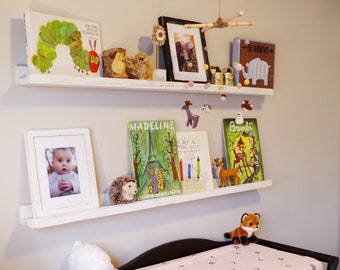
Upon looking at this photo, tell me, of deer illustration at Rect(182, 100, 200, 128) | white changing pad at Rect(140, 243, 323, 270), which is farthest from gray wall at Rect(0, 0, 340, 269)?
white changing pad at Rect(140, 243, 323, 270)

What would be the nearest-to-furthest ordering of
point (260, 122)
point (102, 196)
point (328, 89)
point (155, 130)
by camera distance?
point (102, 196)
point (155, 130)
point (260, 122)
point (328, 89)

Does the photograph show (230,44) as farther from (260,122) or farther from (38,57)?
(38,57)

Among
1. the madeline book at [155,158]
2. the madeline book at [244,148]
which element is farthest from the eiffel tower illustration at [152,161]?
the madeline book at [244,148]

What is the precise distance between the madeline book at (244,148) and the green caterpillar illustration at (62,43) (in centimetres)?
86

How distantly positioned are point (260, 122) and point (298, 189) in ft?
1.96

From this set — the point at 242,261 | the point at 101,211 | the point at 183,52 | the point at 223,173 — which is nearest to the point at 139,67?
the point at 183,52

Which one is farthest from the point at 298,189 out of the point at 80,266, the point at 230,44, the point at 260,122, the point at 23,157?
the point at 23,157

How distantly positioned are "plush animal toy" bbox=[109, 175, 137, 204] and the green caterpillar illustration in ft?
1.53

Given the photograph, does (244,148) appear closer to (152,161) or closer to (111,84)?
(152,161)

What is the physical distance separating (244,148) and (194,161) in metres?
0.38

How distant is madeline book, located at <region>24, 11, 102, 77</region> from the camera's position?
4.67 ft

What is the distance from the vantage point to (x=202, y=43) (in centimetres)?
195

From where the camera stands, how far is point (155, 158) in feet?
5.89

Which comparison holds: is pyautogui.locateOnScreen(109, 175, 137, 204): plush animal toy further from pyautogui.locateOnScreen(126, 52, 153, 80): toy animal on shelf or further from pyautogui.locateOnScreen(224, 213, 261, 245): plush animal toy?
pyautogui.locateOnScreen(224, 213, 261, 245): plush animal toy
